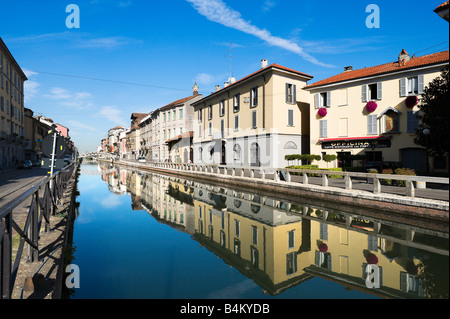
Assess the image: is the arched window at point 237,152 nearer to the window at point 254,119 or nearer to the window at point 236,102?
the window at point 254,119

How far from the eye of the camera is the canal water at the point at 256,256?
4.89m

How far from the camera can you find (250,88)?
2945cm

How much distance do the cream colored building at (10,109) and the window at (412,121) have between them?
4742 centimetres

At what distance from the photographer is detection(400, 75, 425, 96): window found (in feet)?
64.4

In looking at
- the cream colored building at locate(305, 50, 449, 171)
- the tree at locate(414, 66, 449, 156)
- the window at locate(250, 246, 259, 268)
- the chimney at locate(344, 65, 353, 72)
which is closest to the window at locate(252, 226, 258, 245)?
the window at locate(250, 246, 259, 268)

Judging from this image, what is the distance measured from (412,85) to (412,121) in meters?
2.97

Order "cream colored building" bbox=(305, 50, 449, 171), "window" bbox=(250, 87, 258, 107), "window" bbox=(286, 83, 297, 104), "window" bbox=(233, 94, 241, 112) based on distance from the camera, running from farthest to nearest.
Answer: "window" bbox=(233, 94, 241, 112)
"window" bbox=(250, 87, 258, 107)
"window" bbox=(286, 83, 297, 104)
"cream colored building" bbox=(305, 50, 449, 171)

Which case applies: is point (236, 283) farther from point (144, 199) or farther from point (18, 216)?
point (144, 199)

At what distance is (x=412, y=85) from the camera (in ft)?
66.4

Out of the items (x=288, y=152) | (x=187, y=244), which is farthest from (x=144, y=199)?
(x=288, y=152)

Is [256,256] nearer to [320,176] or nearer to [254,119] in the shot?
[320,176]

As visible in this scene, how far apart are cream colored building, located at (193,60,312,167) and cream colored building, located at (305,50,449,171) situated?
7.47 ft

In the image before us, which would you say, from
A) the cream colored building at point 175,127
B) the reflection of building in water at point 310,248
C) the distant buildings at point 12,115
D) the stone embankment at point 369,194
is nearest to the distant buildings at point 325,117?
the stone embankment at point 369,194

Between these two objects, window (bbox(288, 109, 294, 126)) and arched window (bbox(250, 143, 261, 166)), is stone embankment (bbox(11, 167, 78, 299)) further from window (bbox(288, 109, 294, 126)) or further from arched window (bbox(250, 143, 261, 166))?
window (bbox(288, 109, 294, 126))
